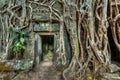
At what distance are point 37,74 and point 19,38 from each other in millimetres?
1198

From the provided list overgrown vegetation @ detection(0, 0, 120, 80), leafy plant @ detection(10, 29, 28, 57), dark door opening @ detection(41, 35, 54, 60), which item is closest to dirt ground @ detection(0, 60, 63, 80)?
overgrown vegetation @ detection(0, 0, 120, 80)

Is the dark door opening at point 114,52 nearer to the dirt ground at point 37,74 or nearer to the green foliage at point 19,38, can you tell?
the dirt ground at point 37,74

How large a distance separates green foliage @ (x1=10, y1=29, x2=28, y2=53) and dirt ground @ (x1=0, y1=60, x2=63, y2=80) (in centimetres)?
73

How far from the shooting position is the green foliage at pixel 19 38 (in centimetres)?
567

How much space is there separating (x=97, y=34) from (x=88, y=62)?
82cm

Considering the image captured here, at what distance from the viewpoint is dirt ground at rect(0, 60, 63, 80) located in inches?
204

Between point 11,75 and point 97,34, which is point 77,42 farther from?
point 11,75

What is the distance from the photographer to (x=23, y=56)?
586 centimetres

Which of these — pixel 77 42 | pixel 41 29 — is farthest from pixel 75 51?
pixel 41 29

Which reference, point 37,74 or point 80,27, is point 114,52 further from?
point 37,74

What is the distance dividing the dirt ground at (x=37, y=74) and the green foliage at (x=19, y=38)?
73cm

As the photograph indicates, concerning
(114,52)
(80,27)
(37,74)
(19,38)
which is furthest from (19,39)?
(114,52)

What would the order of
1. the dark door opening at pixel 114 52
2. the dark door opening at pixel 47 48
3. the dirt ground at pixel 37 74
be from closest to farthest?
the dirt ground at pixel 37 74 < the dark door opening at pixel 114 52 < the dark door opening at pixel 47 48

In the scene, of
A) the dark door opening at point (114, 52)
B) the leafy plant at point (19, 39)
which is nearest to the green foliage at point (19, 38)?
the leafy plant at point (19, 39)
